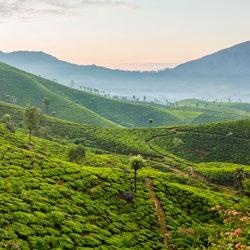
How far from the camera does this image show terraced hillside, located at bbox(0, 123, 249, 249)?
61.2 meters

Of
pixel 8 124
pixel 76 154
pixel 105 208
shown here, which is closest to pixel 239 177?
pixel 76 154

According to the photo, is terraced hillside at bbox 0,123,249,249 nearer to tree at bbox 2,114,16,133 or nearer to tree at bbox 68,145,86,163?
tree at bbox 68,145,86,163

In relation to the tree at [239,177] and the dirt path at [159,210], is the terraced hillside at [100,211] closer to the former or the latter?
the dirt path at [159,210]

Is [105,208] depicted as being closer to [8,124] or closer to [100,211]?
[100,211]

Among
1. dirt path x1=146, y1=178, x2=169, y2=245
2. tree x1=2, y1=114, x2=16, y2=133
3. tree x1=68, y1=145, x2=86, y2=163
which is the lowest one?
dirt path x1=146, y1=178, x2=169, y2=245

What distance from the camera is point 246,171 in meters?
145

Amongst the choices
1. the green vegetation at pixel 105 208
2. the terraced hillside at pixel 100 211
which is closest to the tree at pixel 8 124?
the green vegetation at pixel 105 208

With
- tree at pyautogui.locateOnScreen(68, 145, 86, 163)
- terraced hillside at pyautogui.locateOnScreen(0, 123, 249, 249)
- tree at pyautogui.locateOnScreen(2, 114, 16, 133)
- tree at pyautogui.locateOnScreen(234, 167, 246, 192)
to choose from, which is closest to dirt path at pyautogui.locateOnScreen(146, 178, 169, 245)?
terraced hillside at pyautogui.locateOnScreen(0, 123, 249, 249)

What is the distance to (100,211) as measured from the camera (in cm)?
7806

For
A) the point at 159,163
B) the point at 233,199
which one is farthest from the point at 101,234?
the point at 159,163

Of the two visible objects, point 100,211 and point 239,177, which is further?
point 239,177

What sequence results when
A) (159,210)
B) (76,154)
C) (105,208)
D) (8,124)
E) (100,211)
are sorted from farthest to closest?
(8,124) → (76,154) → (159,210) → (105,208) → (100,211)

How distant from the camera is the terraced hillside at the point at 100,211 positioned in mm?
61250

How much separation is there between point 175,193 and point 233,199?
17.8 meters
